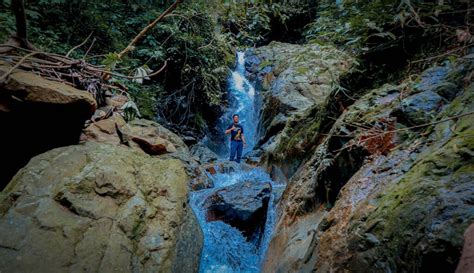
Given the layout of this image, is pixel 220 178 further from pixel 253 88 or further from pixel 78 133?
pixel 253 88

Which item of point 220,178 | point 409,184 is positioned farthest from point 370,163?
point 220,178

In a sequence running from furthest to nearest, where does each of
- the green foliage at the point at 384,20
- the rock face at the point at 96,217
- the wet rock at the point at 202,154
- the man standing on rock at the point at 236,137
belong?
the wet rock at the point at 202,154 < the man standing on rock at the point at 236,137 < the green foliage at the point at 384,20 < the rock face at the point at 96,217

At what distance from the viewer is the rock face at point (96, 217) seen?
2.52 m

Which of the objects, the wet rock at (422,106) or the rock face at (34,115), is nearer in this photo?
the wet rock at (422,106)

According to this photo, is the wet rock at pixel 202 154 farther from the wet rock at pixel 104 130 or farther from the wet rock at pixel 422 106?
the wet rock at pixel 422 106

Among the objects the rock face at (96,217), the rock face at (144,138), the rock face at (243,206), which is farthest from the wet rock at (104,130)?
the rock face at (243,206)

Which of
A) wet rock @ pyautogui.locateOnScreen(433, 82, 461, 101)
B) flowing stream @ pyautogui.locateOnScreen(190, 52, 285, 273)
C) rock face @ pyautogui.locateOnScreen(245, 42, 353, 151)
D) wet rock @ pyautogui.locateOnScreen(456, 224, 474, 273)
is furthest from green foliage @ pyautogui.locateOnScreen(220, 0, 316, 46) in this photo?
wet rock @ pyautogui.locateOnScreen(456, 224, 474, 273)

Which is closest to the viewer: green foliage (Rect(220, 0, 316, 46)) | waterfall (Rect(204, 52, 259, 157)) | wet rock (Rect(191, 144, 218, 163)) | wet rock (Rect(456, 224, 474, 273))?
wet rock (Rect(456, 224, 474, 273))

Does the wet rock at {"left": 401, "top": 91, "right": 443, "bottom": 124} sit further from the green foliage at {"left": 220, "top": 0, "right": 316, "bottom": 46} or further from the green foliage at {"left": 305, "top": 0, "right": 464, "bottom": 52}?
the green foliage at {"left": 220, "top": 0, "right": 316, "bottom": 46}

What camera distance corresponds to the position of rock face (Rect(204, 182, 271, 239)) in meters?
4.59

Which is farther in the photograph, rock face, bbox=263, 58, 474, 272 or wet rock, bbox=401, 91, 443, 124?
wet rock, bbox=401, 91, 443, 124

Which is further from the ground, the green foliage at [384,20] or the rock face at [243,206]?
the green foliage at [384,20]

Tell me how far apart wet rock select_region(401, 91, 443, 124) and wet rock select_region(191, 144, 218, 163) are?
280 inches

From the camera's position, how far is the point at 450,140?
5.53 feet
